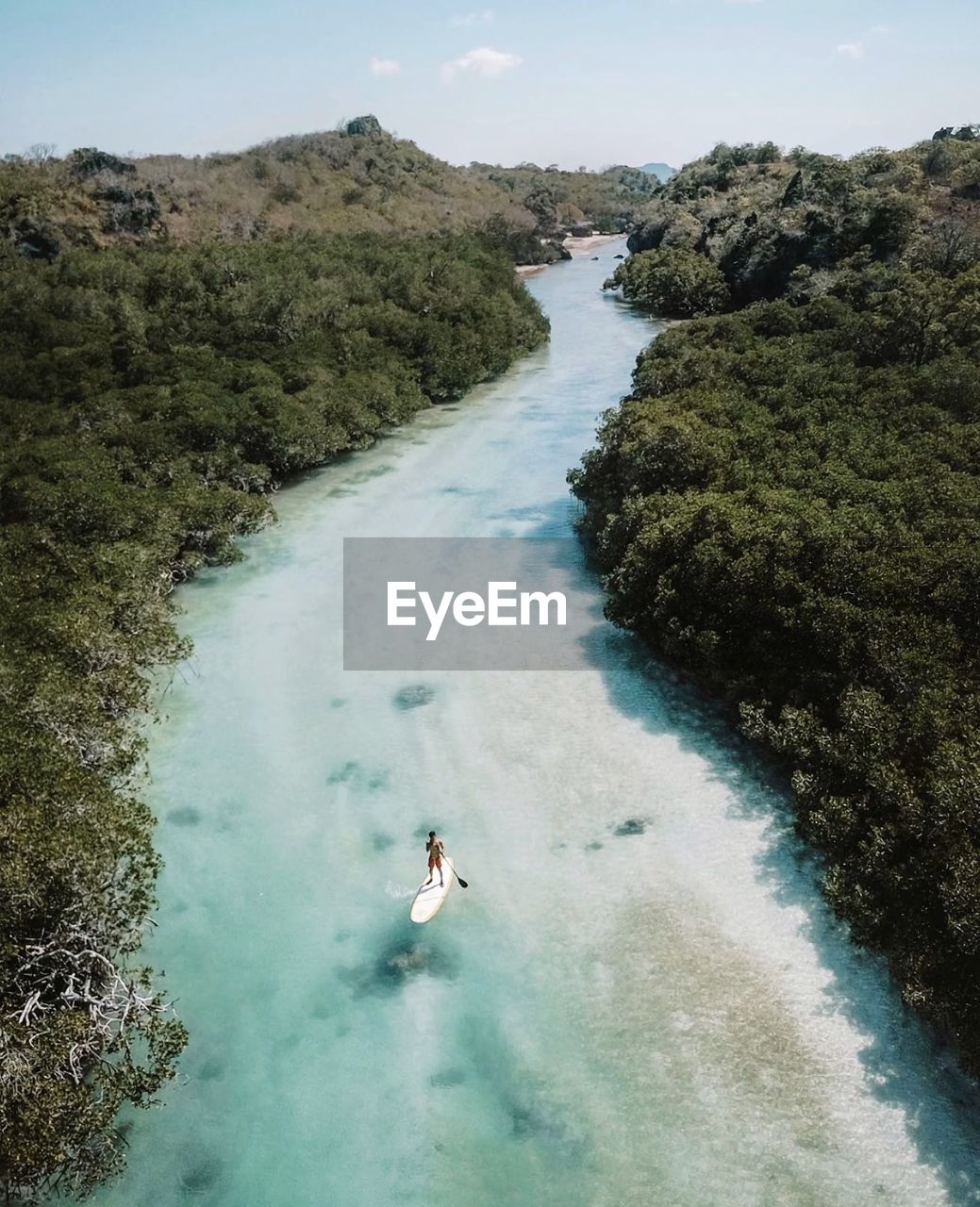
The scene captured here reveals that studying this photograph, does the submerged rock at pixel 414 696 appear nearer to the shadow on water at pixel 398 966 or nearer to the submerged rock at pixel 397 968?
the shadow on water at pixel 398 966

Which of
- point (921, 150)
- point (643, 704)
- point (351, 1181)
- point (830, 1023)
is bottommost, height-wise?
point (351, 1181)

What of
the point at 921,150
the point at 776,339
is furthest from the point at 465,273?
the point at 921,150

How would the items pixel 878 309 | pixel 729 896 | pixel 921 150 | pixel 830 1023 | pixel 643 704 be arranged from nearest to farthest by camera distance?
pixel 830 1023, pixel 729 896, pixel 643 704, pixel 878 309, pixel 921 150

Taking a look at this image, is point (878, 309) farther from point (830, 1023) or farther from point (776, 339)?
point (830, 1023)

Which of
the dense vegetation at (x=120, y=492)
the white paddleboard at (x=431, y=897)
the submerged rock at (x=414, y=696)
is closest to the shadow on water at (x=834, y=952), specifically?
the submerged rock at (x=414, y=696)

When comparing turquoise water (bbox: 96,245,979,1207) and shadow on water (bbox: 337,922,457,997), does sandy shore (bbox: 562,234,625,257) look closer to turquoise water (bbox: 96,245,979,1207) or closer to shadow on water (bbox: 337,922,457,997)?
turquoise water (bbox: 96,245,979,1207)

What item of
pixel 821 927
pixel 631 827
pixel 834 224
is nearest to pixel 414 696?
pixel 631 827

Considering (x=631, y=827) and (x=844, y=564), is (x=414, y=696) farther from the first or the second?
(x=844, y=564)

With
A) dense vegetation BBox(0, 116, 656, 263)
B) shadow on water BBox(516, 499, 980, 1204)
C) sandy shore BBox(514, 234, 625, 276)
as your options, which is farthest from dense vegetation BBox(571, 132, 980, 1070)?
sandy shore BBox(514, 234, 625, 276)
